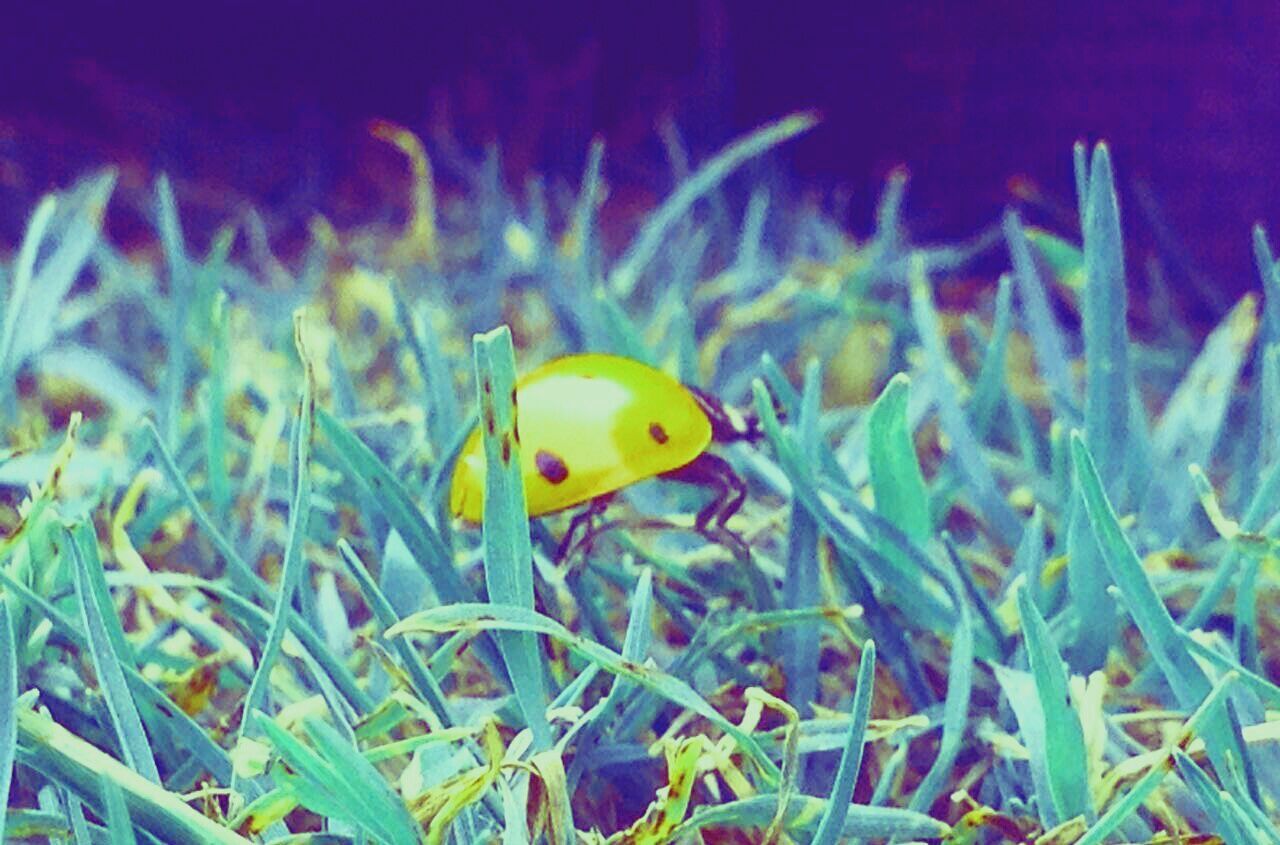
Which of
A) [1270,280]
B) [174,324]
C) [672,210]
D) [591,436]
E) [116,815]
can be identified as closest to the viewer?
[116,815]

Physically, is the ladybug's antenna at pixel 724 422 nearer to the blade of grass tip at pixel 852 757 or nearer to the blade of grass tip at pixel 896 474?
the blade of grass tip at pixel 896 474

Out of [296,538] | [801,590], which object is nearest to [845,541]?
[801,590]

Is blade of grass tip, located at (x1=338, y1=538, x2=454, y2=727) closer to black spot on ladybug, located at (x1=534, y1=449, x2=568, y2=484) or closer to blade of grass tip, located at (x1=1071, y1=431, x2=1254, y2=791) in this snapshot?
black spot on ladybug, located at (x1=534, y1=449, x2=568, y2=484)

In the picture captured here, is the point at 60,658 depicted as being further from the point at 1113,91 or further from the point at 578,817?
the point at 1113,91

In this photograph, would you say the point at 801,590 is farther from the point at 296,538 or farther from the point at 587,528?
the point at 296,538

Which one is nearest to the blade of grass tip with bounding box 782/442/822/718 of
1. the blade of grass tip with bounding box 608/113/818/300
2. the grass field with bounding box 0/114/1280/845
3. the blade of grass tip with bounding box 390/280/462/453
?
the grass field with bounding box 0/114/1280/845

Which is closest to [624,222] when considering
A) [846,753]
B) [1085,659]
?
[1085,659]

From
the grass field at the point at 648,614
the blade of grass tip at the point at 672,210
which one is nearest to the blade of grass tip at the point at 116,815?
the grass field at the point at 648,614
